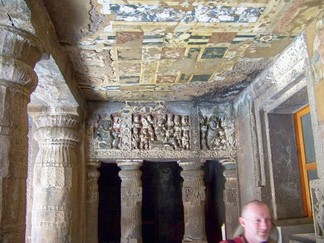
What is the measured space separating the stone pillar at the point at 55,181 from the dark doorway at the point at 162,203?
382 centimetres

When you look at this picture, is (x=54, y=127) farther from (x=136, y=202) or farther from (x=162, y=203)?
(x=162, y=203)

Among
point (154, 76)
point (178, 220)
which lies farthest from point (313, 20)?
point (178, 220)

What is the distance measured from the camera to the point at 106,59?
14.5ft

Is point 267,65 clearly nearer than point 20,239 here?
No

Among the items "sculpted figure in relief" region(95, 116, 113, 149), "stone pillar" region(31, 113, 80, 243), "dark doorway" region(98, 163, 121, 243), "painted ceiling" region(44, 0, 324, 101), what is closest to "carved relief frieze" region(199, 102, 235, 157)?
"painted ceiling" region(44, 0, 324, 101)

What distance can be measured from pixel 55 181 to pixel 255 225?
12.6 feet

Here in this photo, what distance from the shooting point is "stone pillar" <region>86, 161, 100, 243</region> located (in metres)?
6.04

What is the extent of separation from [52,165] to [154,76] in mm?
1905

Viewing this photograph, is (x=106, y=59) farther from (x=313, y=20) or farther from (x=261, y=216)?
(x=261, y=216)

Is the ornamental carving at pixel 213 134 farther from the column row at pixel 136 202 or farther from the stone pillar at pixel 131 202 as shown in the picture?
the stone pillar at pixel 131 202

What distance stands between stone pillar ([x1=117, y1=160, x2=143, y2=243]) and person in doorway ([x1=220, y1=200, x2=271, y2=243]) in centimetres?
423

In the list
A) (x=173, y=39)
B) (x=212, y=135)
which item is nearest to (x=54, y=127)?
(x=173, y=39)

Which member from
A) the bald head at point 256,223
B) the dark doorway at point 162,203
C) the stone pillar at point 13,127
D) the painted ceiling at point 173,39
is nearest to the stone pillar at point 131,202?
the painted ceiling at point 173,39

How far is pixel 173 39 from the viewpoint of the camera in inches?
154
